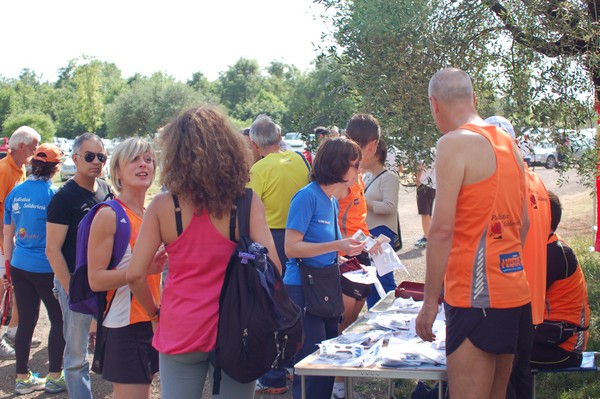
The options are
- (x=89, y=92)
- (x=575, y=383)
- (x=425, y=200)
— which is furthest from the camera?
(x=89, y=92)

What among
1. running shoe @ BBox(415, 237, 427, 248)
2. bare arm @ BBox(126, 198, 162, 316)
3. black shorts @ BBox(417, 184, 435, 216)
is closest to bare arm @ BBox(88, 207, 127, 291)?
bare arm @ BBox(126, 198, 162, 316)

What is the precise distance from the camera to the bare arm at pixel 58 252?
4.30 meters

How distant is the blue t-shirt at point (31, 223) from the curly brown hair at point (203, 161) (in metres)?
3.01

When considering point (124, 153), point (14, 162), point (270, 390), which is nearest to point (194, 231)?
point (124, 153)

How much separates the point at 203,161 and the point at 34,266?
3271 mm

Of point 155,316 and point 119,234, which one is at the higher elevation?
point 119,234

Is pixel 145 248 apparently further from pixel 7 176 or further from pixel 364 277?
pixel 7 176

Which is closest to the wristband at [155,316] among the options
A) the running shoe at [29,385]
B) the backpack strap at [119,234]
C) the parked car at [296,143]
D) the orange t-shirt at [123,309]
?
the orange t-shirt at [123,309]

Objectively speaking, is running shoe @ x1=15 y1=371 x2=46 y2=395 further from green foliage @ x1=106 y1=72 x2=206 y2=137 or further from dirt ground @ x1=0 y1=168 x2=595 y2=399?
green foliage @ x1=106 y1=72 x2=206 y2=137

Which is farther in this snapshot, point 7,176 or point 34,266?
point 7,176

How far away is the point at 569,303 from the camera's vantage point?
14.2 feet

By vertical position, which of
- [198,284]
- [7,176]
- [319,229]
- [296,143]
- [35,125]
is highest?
[35,125]

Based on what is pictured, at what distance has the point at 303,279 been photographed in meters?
4.17

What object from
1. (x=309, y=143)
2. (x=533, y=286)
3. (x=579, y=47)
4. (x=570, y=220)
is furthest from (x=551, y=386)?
(x=570, y=220)
